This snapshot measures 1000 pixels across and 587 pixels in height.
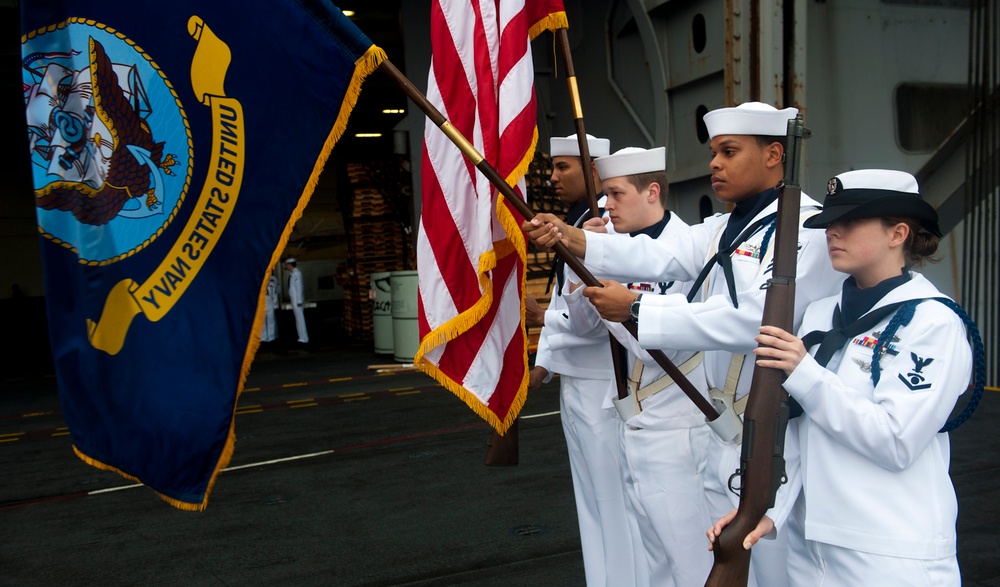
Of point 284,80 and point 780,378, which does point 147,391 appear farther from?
point 780,378

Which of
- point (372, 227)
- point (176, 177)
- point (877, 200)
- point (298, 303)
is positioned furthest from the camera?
point (298, 303)

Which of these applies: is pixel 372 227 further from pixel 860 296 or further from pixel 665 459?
pixel 860 296

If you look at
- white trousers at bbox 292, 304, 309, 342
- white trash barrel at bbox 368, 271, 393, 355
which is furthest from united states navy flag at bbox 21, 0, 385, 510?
white trousers at bbox 292, 304, 309, 342

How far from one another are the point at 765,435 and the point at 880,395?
0.28 metres

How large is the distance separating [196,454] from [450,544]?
2450 mm

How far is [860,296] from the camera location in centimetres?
220

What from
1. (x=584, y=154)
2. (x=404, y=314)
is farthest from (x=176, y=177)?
(x=404, y=314)

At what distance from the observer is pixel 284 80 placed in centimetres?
280

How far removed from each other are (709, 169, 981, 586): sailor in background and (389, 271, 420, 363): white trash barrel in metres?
10.9

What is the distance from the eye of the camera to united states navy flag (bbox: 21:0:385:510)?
2762mm

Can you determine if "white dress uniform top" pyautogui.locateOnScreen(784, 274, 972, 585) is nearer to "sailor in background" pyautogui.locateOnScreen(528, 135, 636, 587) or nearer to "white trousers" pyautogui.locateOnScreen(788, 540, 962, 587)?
"white trousers" pyautogui.locateOnScreen(788, 540, 962, 587)

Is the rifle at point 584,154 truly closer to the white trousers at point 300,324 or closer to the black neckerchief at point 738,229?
the black neckerchief at point 738,229

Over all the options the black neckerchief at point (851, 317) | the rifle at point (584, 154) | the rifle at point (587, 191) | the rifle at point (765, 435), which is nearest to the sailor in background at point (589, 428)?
the rifle at point (587, 191)

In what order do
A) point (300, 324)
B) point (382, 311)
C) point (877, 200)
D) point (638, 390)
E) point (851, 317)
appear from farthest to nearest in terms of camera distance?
point (300, 324) < point (382, 311) < point (638, 390) < point (851, 317) < point (877, 200)
